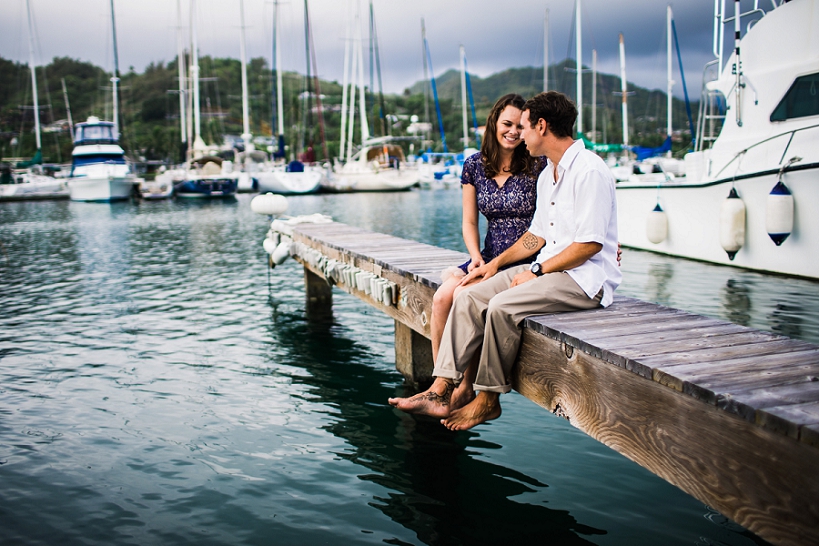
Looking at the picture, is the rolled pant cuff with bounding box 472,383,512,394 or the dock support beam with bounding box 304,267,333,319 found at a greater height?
the rolled pant cuff with bounding box 472,383,512,394

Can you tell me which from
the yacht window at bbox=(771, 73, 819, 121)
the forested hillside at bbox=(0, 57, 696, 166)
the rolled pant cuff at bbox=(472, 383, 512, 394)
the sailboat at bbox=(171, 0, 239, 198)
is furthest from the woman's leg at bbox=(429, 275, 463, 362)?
the forested hillside at bbox=(0, 57, 696, 166)

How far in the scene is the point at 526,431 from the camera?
17.0 feet

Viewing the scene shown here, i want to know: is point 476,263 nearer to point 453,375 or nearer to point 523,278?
point 523,278

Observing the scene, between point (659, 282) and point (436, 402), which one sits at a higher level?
point (436, 402)

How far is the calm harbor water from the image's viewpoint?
147 inches

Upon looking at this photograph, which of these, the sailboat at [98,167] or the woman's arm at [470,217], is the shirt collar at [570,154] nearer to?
the woman's arm at [470,217]

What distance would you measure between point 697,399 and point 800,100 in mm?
10474

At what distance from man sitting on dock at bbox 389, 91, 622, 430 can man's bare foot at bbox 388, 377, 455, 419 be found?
79 millimetres

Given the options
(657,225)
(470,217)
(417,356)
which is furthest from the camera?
(657,225)

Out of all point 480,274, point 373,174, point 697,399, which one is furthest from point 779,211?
point 373,174

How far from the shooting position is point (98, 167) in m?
45.4

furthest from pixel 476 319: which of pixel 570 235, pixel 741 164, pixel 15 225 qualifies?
pixel 15 225

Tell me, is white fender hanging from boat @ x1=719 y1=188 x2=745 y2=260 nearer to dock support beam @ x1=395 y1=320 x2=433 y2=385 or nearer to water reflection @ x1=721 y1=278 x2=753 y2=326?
water reflection @ x1=721 y1=278 x2=753 y2=326

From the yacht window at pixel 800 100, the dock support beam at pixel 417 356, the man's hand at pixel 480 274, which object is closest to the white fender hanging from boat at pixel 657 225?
the yacht window at pixel 800 100
